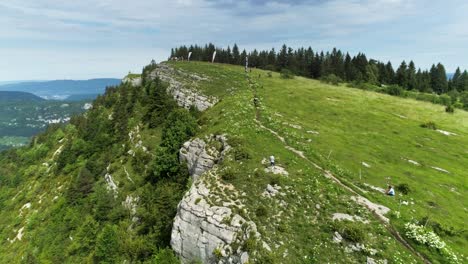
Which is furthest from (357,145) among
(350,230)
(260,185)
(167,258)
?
(167,258)

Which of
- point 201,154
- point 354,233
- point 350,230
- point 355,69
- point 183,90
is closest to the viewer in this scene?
point 354,233

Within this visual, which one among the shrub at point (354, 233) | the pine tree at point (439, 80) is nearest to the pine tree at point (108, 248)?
the shrub at point (354, 233)

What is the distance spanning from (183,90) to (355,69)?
84.5m

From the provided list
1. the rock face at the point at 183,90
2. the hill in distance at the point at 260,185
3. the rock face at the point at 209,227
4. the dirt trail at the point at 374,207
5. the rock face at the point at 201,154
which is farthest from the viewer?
the rock face at the point at 183,90

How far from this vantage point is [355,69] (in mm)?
132375

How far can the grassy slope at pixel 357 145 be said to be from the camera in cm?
3412

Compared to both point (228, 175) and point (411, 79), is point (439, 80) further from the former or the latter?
point (228, 175)

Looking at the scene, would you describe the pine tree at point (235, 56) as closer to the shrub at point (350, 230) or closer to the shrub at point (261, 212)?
the shrub at point (261, 212)

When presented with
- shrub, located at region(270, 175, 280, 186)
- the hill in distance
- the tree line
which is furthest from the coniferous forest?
shrub, located at region(270, 175, 280, 186)

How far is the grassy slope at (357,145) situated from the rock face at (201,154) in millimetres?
3635

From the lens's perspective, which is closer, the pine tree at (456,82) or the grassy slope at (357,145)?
the grassy slope at (357,145)

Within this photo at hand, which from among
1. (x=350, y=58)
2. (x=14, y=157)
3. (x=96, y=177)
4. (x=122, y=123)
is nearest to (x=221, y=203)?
(x=96, y=177)

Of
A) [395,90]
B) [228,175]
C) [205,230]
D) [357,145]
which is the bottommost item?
[205,230]

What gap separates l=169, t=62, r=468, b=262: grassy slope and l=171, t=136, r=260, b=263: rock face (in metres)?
2.86
